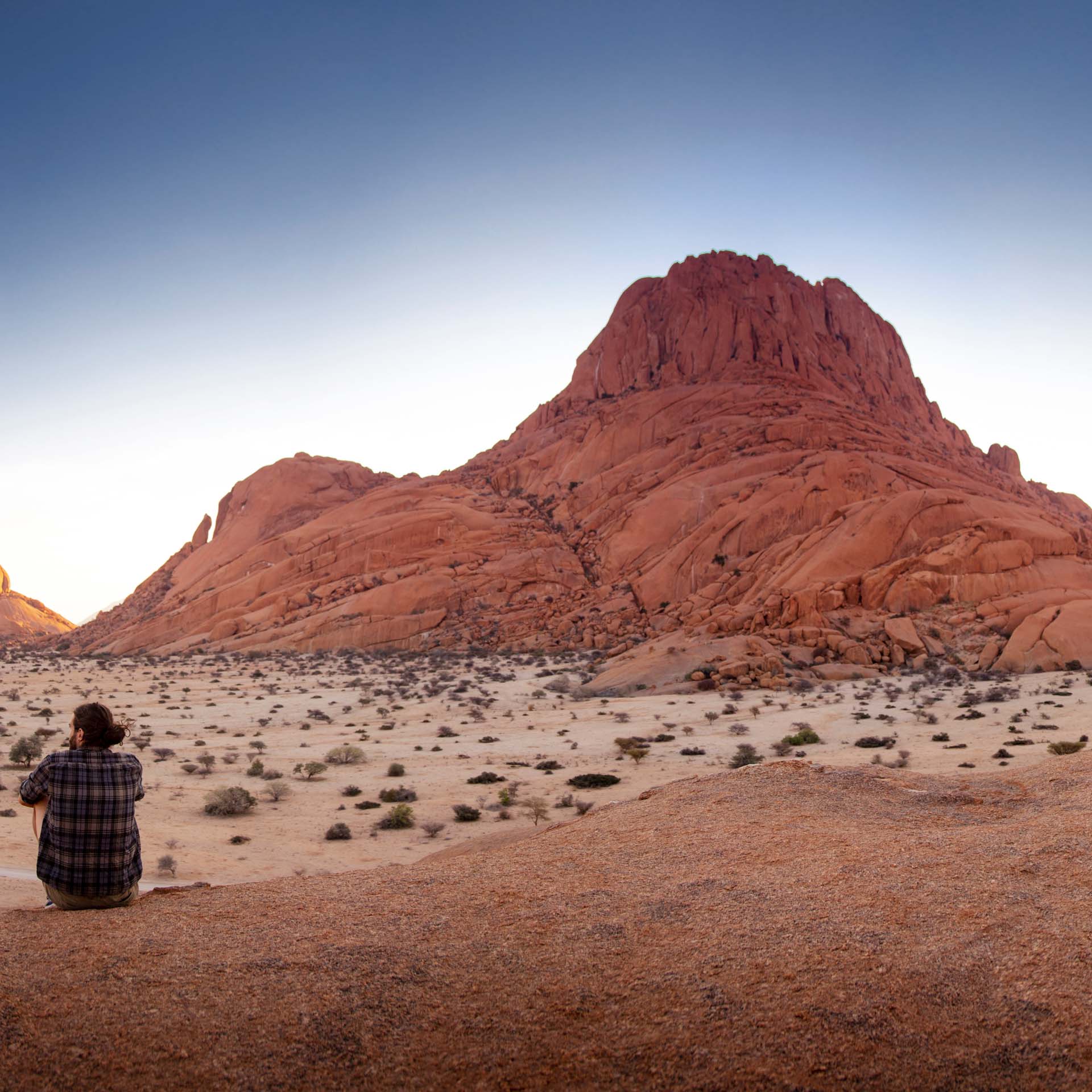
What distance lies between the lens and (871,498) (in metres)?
51.8

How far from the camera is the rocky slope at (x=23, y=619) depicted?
111688 mm

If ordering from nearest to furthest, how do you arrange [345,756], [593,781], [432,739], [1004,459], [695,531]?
[593,781], [345,756], [432,739], [695,531], [1004,459]

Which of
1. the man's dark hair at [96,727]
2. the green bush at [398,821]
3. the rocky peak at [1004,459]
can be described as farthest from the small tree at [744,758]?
the rocky peak at [1004,459]

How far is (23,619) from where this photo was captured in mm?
119000

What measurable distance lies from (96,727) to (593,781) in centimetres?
1215

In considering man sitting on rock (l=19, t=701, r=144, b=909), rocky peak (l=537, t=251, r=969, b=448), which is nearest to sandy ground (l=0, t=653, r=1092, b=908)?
man sitting on rock (l=19, t=701, r=144, b=909)

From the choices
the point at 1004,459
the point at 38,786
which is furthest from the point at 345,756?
the point at 1004,459

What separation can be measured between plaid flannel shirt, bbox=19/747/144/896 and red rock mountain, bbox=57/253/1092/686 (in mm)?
31890

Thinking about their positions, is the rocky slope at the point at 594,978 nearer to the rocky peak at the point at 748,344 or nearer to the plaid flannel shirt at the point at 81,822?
the plaid flannel shirt at the point at 81,822

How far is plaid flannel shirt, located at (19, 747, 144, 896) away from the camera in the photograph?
18.9 ft

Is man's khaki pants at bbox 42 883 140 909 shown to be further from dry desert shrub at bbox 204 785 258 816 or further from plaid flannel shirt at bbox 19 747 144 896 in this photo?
dry desert shrub at bbox 204 785 258 816

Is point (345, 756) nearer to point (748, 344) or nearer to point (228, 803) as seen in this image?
point (228, 803)

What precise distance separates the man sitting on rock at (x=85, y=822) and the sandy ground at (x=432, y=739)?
2916 mm

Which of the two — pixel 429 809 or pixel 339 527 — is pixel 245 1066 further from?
pixel 339 527
